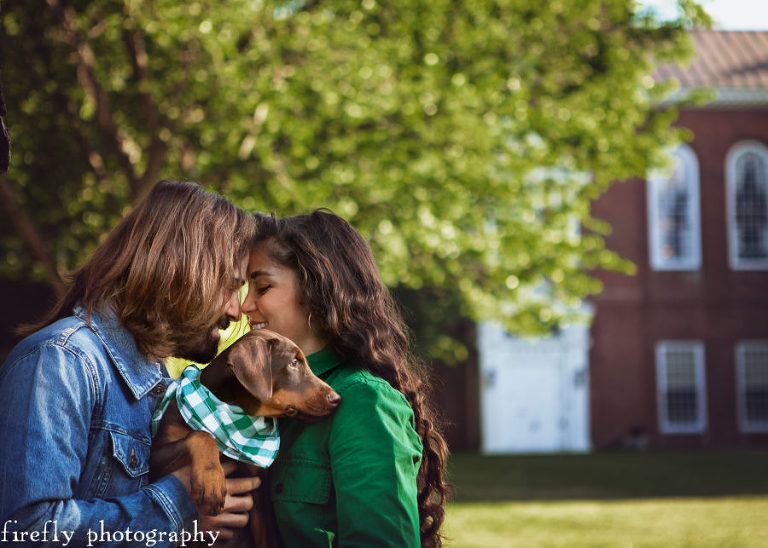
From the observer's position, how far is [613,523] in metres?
11.3

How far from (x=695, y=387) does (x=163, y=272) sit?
26797 mm

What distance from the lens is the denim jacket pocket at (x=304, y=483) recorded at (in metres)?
2.59

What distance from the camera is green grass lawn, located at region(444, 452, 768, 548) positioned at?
10234 mm

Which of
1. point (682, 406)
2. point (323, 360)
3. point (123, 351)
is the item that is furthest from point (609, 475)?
point (123, 351)

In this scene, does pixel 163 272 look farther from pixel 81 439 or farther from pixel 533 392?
pixel 533 392

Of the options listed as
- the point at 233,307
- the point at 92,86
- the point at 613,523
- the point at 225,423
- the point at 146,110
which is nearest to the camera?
the point at 225,423

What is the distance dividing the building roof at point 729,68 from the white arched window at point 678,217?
236cm

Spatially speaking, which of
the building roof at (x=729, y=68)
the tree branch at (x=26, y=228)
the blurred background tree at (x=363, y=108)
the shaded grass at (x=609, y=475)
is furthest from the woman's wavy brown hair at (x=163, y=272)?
the building roof at (x=729, y=68)

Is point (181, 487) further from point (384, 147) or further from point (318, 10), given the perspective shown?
point (318, 10)

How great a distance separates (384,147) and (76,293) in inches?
324

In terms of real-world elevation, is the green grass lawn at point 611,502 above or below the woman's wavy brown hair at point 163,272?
below

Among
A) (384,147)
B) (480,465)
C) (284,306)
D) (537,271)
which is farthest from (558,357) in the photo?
(284,306)

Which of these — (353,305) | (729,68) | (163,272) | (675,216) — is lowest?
(353,305)

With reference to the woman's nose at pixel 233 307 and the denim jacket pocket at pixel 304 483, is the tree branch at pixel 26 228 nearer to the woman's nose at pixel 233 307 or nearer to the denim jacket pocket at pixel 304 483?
the woman's nose at pixel 233 307
